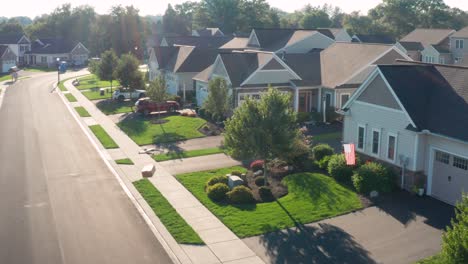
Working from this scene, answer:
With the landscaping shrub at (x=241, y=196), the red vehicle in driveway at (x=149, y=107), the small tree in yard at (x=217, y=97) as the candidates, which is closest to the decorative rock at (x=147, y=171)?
the landscaping shrub at (x=241, y=196)

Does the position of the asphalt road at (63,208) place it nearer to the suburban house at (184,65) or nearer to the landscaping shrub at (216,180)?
the landscaping shrub at (216,180)

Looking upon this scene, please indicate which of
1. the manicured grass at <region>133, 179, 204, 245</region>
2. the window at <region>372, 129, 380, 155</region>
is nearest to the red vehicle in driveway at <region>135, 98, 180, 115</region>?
the manicured grass at <region>133, 179, 204, 245</region>

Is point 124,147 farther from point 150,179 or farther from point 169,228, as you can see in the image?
point 169,228

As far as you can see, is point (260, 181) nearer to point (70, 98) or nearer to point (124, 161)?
point (124, 161)

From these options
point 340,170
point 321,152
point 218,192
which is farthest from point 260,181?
point 321,152

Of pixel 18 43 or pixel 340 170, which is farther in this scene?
pixel 18 43

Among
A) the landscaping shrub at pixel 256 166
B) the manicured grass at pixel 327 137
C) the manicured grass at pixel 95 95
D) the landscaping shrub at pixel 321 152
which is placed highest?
the manicured grass at pixel 95 95
